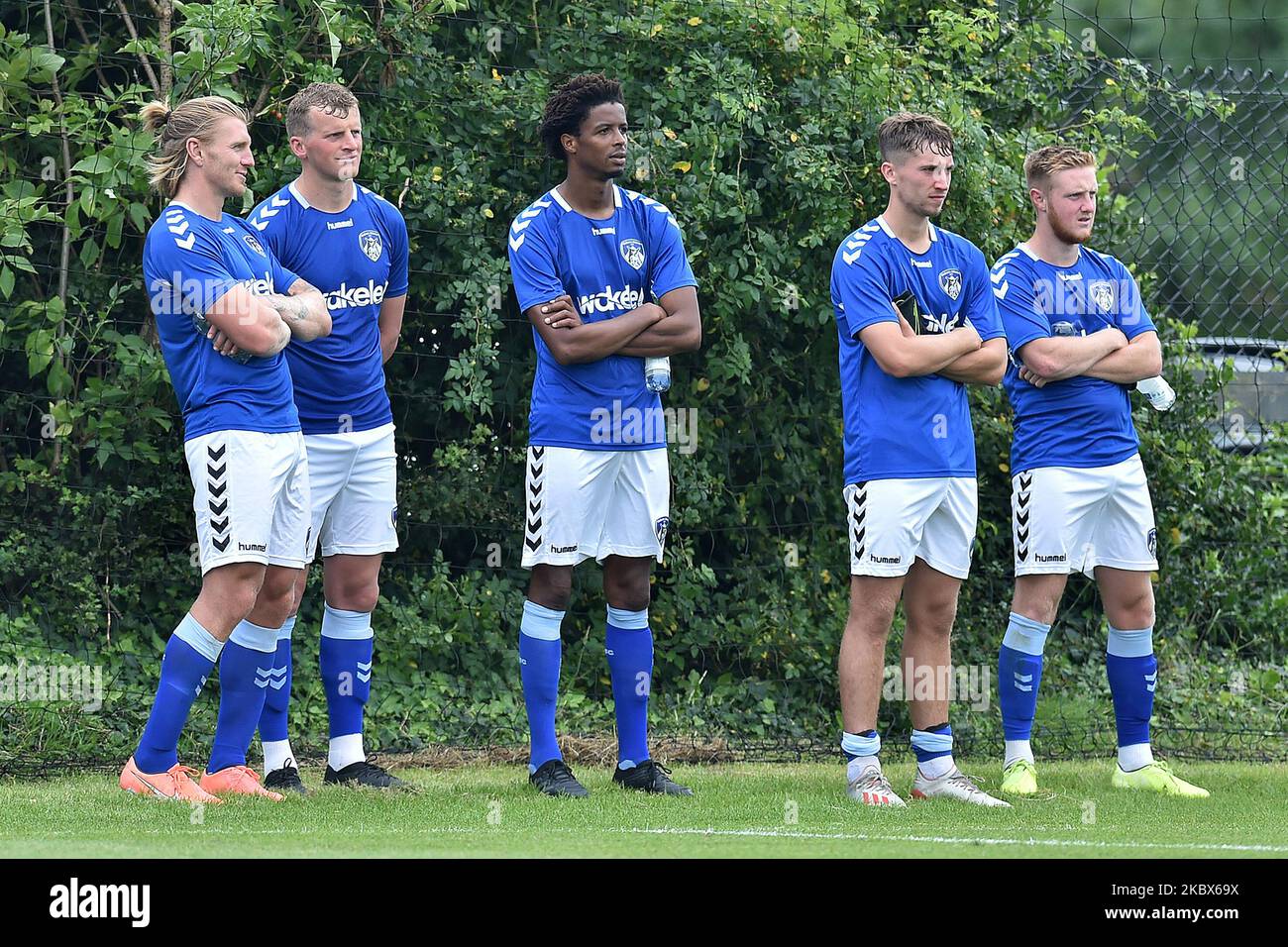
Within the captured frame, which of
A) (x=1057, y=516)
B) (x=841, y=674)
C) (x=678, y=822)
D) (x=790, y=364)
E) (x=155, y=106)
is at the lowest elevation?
(x=678, y=822)

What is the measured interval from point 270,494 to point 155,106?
1.49 meters

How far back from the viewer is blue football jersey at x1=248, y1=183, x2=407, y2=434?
6.18 meters

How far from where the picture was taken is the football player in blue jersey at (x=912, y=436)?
6.00 metres

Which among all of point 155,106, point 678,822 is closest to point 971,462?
point 678,822

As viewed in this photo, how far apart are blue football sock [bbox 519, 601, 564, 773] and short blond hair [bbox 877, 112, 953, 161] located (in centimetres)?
215

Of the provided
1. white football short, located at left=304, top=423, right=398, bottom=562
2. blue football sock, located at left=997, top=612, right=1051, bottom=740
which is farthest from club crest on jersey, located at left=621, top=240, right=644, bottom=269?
blue football sock, located at left=997, top=612, right=1051, bottom=740

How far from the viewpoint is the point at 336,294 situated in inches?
245

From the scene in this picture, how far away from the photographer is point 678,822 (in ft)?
17.7

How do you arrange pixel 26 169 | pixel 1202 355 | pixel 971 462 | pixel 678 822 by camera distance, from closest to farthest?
pixel 678 822, pixel 971 462, pixel 26 169, pixel 1202 355

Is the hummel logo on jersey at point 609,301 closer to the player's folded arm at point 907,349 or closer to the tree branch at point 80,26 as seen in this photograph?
the player's folded arm at point 907,349

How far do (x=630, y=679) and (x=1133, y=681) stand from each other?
6.72ft

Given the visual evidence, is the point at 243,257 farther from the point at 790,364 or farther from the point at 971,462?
the point at 790,364

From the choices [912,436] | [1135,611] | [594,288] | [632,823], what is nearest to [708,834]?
[632,823]

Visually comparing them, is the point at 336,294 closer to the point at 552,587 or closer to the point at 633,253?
the point at 633,253
